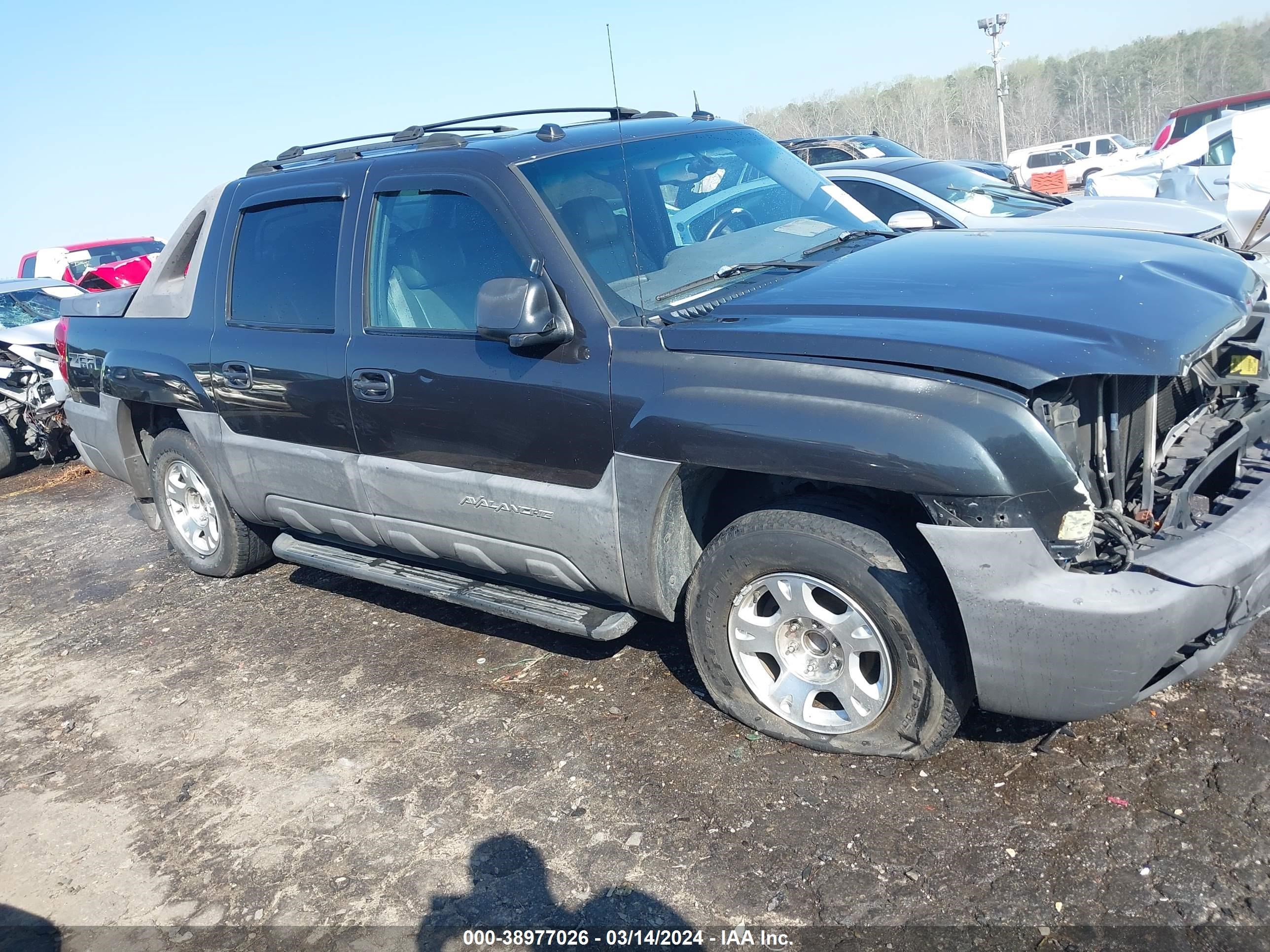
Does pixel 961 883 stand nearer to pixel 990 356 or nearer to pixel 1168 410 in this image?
pixel 990 356

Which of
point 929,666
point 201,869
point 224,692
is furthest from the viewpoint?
point 224,692

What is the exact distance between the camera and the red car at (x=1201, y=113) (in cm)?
1706

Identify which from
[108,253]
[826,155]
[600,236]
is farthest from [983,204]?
[108,253]

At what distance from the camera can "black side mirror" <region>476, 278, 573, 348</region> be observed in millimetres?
3260

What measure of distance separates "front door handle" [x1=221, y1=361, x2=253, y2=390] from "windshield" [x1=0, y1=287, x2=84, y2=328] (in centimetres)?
626

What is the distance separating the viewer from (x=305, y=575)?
566cm

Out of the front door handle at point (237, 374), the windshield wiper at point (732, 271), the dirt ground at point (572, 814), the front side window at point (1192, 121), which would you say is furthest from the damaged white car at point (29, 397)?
the front side window at point (1192, 121)

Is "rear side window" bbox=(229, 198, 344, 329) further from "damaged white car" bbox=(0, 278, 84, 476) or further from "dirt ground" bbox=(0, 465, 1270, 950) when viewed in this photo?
"damaged white car" bbox=(0, 278, 84, 476)

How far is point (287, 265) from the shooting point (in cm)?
441

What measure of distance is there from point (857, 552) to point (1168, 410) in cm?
121

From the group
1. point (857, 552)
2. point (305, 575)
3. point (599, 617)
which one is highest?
point (857, 552)

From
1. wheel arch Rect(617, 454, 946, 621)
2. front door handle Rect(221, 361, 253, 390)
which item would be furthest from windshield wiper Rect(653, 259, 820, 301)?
front door handle Rect(221, 361, 253, 390)

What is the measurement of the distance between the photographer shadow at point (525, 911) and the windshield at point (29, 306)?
8898 mm

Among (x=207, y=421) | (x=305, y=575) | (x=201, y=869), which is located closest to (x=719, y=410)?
(x=201, y=869)
